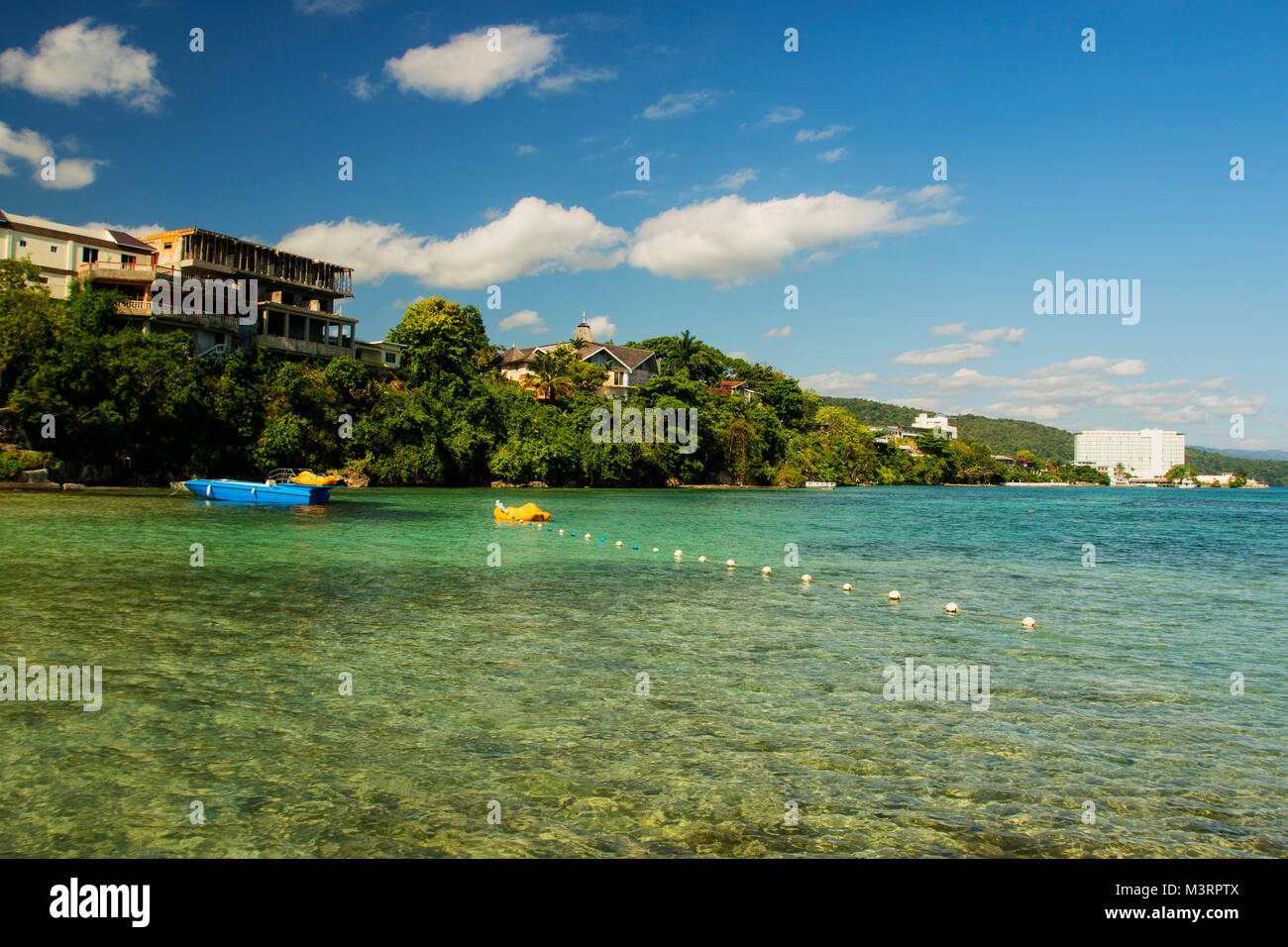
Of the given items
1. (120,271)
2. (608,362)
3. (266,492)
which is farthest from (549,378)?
(266,492)

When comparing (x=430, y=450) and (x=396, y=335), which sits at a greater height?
(x=396, y=335)

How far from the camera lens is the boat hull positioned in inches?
1483

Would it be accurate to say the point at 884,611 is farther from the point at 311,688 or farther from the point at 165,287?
the point at 165,287

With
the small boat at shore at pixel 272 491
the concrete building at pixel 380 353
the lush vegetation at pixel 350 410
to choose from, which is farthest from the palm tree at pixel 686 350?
the small boat at shore at pixel 272 491

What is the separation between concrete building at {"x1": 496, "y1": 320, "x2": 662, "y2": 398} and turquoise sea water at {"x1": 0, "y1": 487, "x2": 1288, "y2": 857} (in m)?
75.0

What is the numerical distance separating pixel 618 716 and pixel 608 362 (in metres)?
89.3

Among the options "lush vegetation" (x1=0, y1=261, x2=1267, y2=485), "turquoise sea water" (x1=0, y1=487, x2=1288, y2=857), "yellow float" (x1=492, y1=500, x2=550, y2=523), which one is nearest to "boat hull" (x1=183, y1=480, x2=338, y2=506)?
"yellow float" (x1=492, y1=500, x2=550, y2=523)

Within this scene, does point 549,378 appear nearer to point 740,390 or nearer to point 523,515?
point 740,390

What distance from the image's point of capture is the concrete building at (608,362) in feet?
307

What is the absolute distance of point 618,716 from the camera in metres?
7.89

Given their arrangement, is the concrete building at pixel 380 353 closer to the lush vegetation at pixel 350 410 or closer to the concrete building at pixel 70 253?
the lush vegetation at pixel 350 410
